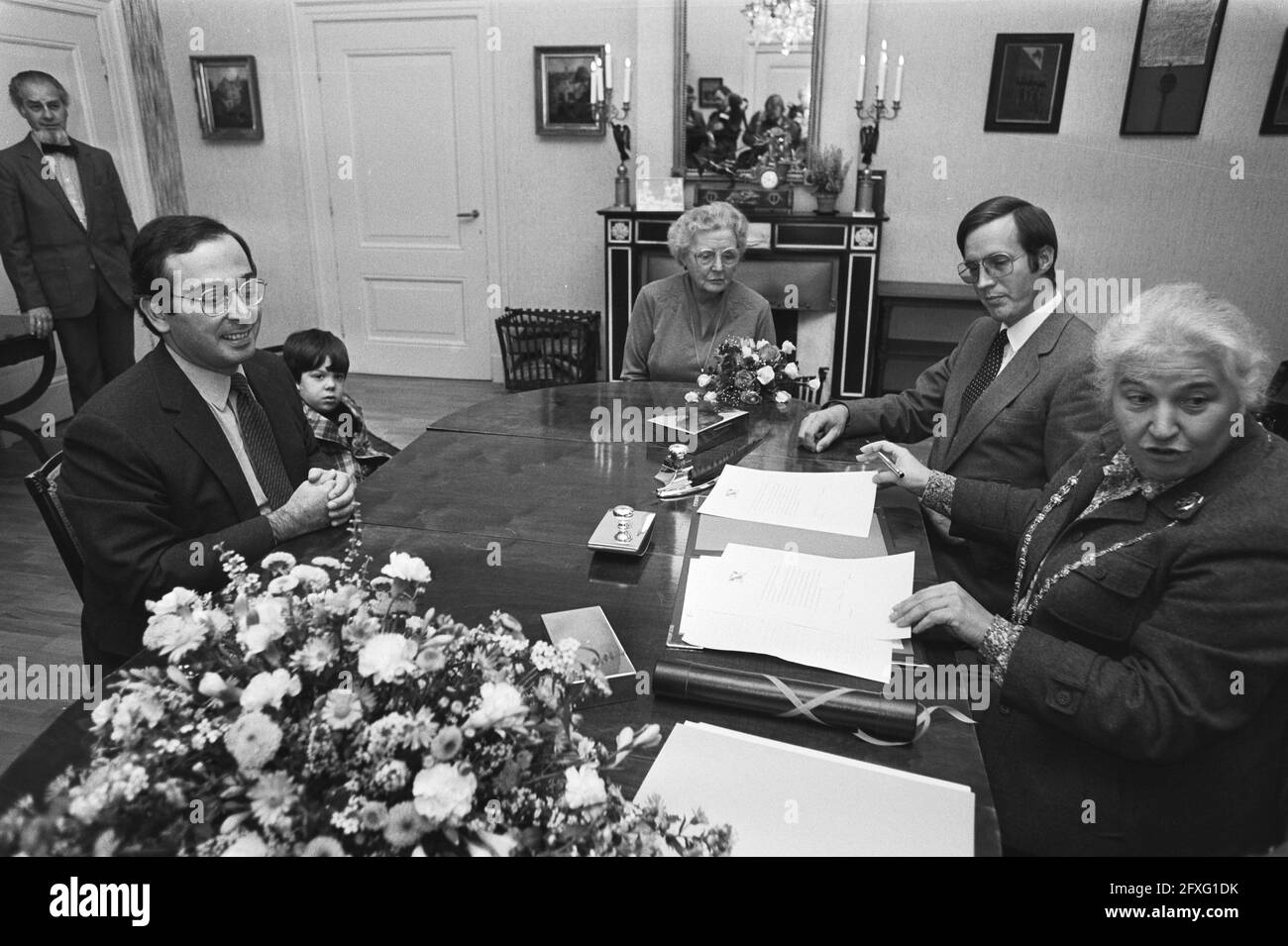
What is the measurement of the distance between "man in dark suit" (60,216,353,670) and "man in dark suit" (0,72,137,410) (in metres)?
3.13

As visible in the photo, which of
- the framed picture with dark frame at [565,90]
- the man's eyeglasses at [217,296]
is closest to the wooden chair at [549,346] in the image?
the framed picture with dark frame at [565,90]

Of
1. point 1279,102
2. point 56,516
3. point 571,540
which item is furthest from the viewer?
point 1279,102

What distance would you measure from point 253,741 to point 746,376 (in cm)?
196

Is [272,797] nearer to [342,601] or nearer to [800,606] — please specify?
[342,601]

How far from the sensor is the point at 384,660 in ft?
2.67

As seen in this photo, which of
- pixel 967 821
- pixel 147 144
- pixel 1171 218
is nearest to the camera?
pixel 967 821

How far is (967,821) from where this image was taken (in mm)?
967

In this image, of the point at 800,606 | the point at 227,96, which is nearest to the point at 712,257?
the point at 800,606

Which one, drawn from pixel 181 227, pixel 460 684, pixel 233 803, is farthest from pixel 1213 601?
pixel 181 227

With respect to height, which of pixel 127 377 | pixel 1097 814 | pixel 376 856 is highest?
pixel 127 377

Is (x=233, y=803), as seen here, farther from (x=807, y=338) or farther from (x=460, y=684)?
(x=807, y=338)

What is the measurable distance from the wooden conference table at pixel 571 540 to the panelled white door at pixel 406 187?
3585mm

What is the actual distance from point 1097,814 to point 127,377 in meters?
1.95

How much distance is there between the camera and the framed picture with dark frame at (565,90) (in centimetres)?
527
